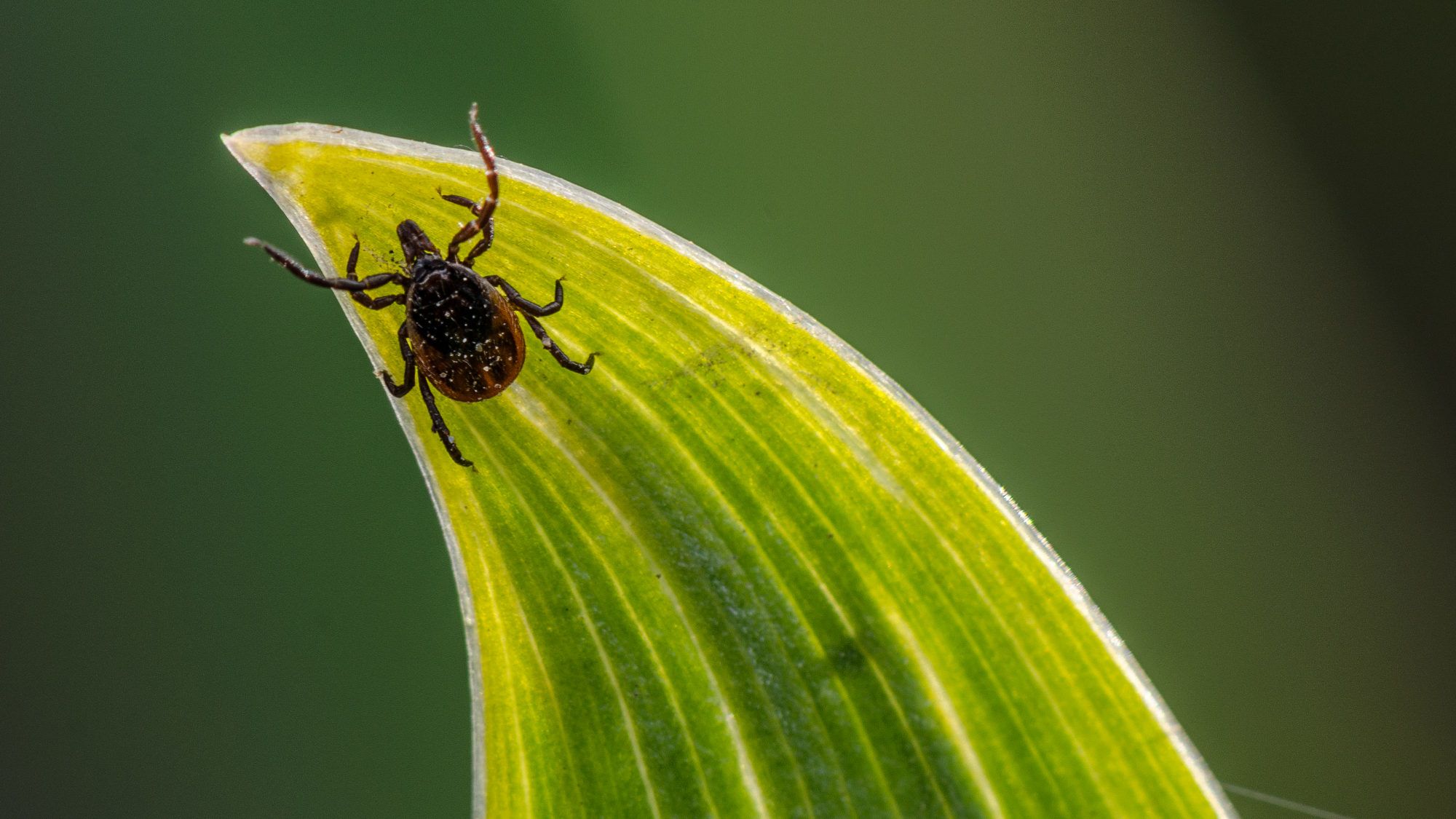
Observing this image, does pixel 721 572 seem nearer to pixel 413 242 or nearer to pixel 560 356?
pixel 560 356

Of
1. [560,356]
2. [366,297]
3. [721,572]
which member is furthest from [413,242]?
[721,572]

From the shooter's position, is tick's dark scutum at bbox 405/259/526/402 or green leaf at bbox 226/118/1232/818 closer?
green leaf at bbox 226/118/1232/818

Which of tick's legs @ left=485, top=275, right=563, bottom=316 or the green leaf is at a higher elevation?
tick's legs @ left=485, top=275, right=563, bottom=316

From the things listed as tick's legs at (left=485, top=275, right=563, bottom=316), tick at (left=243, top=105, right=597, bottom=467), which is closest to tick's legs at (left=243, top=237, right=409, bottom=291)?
tick at (left=243, top=105, right=597, bottom=467)

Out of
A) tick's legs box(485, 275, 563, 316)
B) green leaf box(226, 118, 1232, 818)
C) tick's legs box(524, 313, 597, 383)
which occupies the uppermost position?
tick's legs box(485, 275, 563, 316)

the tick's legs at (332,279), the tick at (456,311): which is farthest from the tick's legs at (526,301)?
the tick's legs at (332,279)

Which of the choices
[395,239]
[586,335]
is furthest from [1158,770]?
[395,239]

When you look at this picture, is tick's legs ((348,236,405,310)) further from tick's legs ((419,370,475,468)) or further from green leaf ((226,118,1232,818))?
tick's legs ((419,370,475,468))

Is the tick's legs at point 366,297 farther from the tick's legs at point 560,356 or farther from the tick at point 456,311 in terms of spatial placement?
the tick's legs at point 560,356
